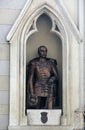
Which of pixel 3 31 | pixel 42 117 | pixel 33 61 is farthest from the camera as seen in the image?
pixel 33 61

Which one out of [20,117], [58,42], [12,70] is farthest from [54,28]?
[20,117]

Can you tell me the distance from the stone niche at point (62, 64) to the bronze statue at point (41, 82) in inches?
5.3

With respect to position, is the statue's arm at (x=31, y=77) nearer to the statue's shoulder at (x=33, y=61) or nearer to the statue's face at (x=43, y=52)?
the statue's shoulder at (x=33, y=61)

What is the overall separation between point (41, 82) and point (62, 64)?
1.49ft

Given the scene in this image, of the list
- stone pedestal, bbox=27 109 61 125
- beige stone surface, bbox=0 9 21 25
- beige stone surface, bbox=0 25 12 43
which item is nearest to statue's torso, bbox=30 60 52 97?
stone pedestal, bbox=27 109 61 125

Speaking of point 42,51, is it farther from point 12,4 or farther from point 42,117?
point 42,117

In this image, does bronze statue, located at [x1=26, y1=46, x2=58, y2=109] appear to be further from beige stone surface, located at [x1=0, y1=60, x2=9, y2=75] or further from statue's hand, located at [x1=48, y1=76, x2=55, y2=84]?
beige stone surface, located at [x1=0, y1=60, x2=9, y2=75]

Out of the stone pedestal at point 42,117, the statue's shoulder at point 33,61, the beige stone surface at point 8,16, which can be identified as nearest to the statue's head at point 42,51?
the statue's shoulder at point 33,61

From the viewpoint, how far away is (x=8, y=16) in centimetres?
879

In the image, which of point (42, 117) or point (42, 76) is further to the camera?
point (42, 76)

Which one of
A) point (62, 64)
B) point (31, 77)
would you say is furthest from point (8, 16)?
point (62, 64)

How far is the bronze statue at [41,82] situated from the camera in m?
8.75

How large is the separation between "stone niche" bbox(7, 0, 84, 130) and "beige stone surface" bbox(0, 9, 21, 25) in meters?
0.11

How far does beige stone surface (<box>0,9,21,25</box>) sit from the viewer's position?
8773 mm
